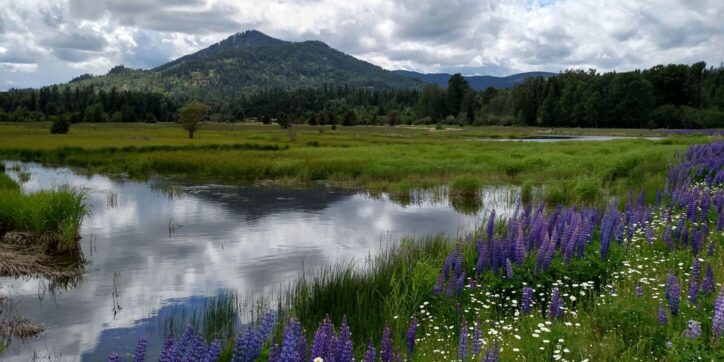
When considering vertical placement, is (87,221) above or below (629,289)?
below

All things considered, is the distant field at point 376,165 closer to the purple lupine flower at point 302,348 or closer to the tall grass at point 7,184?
the tall grass at point 7,184

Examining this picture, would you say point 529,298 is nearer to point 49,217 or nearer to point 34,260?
point 34,260

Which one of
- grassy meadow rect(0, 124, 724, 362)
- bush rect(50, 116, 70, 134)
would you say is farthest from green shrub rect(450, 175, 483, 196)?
bush rect(50, 116, 70, 134)

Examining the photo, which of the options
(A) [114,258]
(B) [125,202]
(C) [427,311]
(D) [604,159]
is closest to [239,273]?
(A) [114,258]

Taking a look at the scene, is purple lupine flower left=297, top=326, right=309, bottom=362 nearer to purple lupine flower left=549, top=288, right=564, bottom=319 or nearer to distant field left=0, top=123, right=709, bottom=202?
purple lupine flower left=549, top=288, right=564, bottom=319

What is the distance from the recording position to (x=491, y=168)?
136ft

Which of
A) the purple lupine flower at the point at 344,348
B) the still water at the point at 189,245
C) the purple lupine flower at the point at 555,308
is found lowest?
the still water at the point at 189,245

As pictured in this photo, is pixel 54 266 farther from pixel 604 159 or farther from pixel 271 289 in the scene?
pixel 604 159

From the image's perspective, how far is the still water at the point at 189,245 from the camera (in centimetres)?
1299

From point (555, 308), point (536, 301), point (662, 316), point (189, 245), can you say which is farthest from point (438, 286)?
point (189, 245)

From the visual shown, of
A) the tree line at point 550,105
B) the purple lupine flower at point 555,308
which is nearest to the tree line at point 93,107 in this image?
the tree line at point 550,105

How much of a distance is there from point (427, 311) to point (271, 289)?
5.33m

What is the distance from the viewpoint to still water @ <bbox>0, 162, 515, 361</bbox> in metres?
13.0

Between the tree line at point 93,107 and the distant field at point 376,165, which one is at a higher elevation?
the tree line at point 93,107
